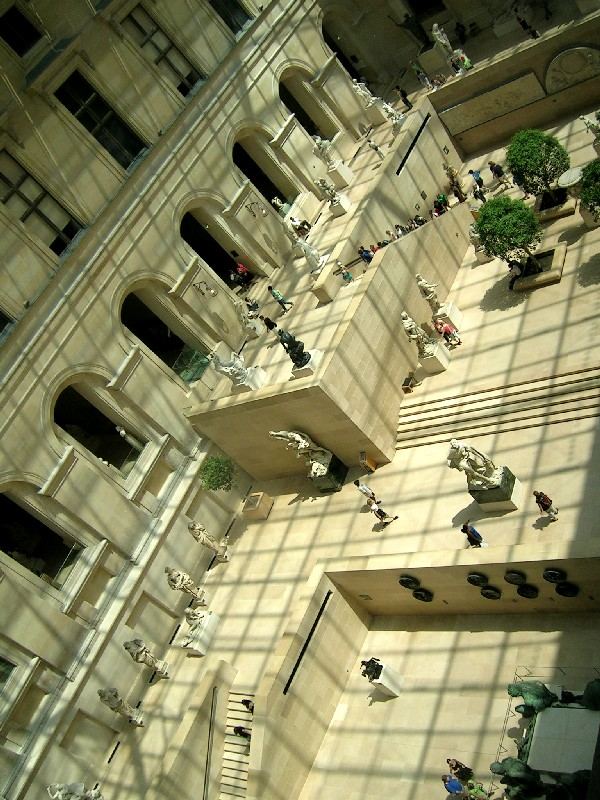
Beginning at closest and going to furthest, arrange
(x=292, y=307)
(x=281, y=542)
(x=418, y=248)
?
1. (x=281, y=542)
2. (x=418, y=248)
3. (x=292, y=307)

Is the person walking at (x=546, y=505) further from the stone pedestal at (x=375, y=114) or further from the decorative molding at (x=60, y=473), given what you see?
the stone pedestal at (x=375, y=114)

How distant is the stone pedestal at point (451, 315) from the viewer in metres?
25.6

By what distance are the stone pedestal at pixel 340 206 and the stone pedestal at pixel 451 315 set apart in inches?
326

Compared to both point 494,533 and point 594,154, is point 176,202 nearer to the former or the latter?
point 594,154

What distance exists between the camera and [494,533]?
19234 millimetres

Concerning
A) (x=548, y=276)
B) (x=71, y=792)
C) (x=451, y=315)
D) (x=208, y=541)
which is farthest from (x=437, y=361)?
(x=71, y=792)

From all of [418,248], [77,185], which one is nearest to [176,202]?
[77,185]

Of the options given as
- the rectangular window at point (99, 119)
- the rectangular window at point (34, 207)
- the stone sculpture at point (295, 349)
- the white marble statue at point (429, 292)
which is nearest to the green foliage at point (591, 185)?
the white marble statue at point (429, 292)

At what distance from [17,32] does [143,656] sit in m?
20.1

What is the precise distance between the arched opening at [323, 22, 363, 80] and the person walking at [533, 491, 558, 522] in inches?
1090

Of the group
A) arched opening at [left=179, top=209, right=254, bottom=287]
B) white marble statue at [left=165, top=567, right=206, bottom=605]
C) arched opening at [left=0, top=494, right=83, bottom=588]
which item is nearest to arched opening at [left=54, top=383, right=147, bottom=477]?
arched opening at [left=0, top=494, right=83, bottom=588]

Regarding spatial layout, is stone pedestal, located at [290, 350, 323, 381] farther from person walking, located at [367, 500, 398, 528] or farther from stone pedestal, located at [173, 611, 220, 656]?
stone pedestal, located at [173, 611, 220, 656]

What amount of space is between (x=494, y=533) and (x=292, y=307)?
12719 millimetres

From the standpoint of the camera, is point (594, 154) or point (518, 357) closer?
point (518, 357)
